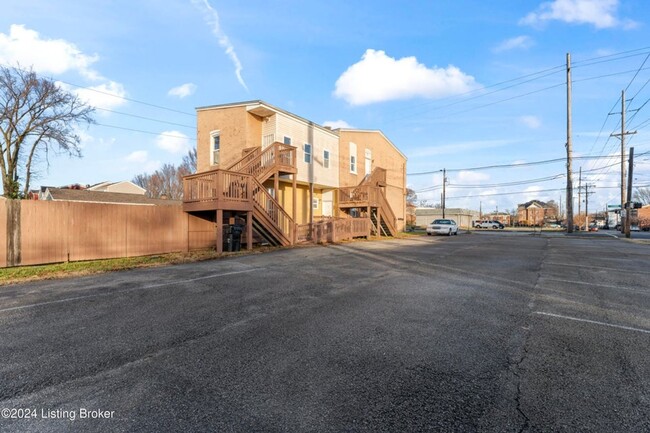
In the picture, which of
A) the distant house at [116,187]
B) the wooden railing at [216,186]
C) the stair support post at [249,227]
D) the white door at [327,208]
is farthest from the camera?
the distant house at [116,187]

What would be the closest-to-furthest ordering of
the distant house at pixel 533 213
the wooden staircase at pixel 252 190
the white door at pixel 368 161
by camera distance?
the wooden staircase at pixel 252 190 < the white door at pixel 368 161 < the distant house at pixel 533 213

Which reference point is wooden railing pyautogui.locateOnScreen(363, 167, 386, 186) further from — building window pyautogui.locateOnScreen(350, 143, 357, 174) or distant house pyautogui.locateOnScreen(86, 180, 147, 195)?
distant house pyautogui.locateOnScreen(86, 180, 147, 195)

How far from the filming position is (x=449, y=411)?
266 centimetres

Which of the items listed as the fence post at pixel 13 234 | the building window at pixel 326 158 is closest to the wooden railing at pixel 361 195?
the building window at pixel 326 158

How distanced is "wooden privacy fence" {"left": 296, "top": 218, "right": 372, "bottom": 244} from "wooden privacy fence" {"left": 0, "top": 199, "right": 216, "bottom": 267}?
5580 mm

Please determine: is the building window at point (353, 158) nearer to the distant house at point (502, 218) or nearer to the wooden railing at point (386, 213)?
the wooden railing at point (386, 213)

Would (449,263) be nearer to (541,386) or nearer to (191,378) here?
(541,386)

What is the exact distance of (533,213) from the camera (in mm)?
95625

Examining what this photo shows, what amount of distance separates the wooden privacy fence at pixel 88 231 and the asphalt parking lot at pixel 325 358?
4269mm

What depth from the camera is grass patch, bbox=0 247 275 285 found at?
8.79 metres

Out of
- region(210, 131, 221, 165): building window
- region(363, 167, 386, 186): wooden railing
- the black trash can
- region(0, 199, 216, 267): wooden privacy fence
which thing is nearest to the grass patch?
region(0, 199, 216, 267): wooden privacy fence

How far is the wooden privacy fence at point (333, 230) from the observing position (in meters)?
18.7

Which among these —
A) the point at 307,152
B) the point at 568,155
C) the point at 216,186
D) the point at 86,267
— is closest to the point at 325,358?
the point at 86,267

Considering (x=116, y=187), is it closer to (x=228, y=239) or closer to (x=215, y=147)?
(x=215, y=147)
